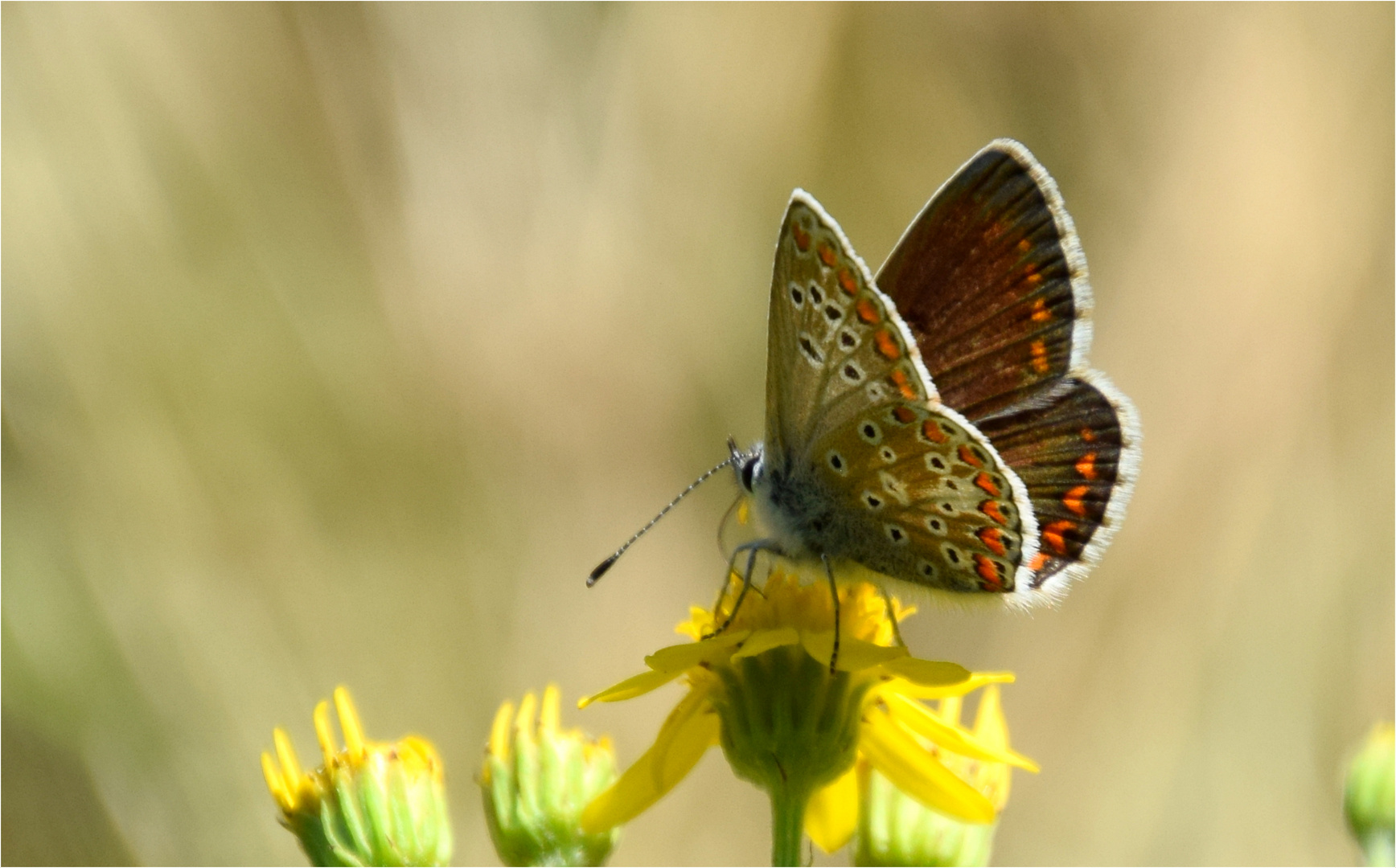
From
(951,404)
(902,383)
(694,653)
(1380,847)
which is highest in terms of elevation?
(902,383)

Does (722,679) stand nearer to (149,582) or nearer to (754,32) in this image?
(149,582)

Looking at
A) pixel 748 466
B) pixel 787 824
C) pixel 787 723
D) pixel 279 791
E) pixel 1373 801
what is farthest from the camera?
pixel 748 466

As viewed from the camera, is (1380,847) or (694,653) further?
(1380,847)

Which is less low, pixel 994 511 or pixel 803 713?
pixel 994 511

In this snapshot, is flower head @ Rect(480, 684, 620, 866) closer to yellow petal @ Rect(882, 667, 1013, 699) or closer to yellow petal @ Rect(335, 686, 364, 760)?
yellow petal @ Rect(335, 686, 364, 760)

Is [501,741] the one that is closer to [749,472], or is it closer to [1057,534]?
[749,472]

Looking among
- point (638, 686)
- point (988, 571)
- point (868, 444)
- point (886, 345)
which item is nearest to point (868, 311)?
point (886, 345)

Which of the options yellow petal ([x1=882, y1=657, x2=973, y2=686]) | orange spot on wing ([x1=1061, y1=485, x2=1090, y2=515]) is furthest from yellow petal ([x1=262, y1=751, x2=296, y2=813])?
orange spot on wing ([x1=1061, y1=485, x2=1090, y2=515])
